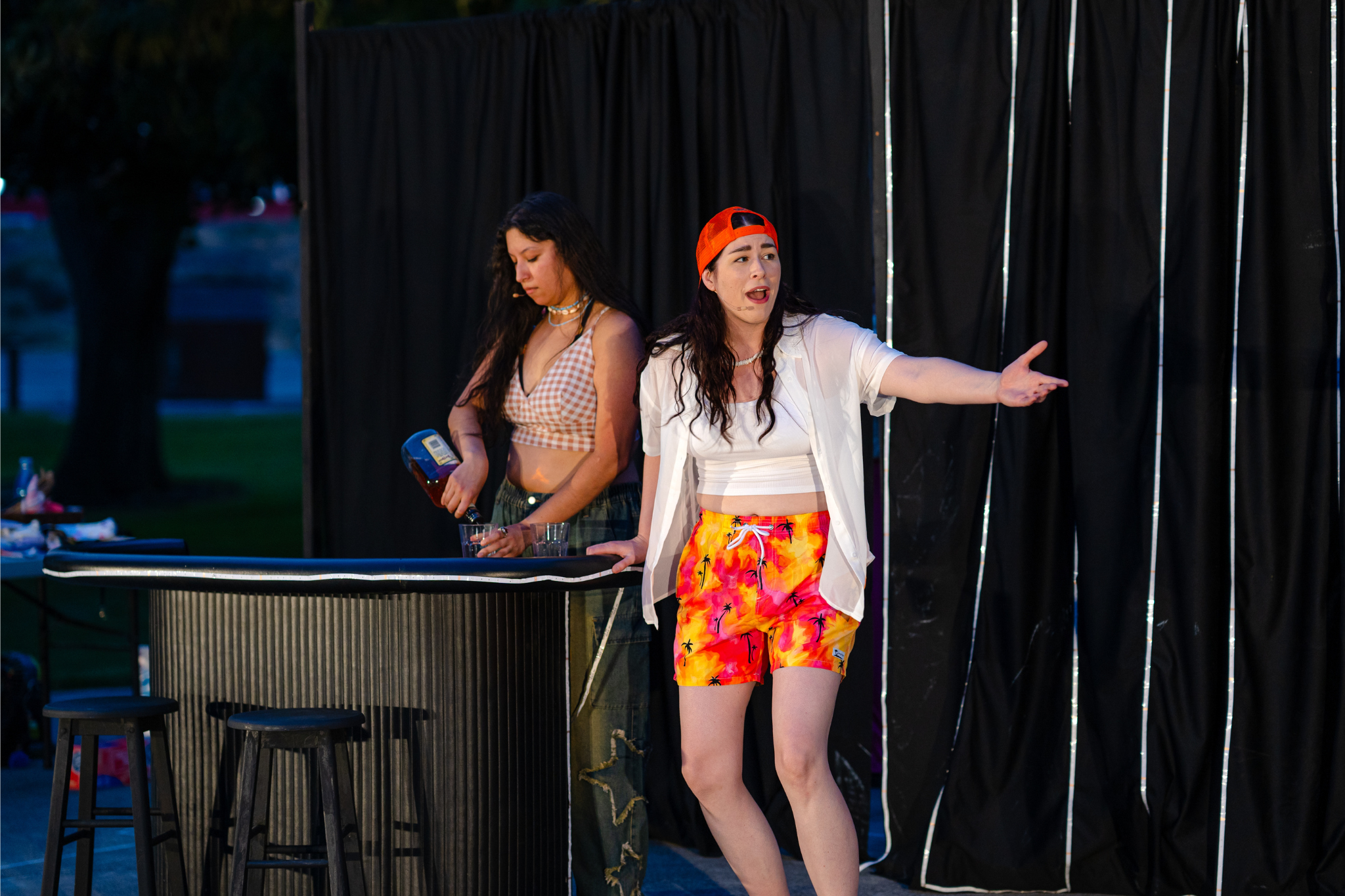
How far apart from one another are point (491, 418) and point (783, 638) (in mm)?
1088

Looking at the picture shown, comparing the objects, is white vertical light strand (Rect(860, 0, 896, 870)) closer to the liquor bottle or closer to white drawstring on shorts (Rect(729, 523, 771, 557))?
white drawstring on shorts (Rect(729, 523, 771, 557))

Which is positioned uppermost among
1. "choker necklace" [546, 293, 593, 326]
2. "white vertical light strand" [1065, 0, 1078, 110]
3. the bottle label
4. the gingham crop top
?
"white vertical light strand" [1065, 0, 1078, 110]

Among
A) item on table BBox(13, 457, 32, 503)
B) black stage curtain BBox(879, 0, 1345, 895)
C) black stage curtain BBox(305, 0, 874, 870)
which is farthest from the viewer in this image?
item on table BBox(13, 457, 32, 503)

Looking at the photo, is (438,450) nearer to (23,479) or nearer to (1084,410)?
(1084,410)

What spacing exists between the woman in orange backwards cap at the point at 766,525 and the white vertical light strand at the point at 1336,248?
131 cm

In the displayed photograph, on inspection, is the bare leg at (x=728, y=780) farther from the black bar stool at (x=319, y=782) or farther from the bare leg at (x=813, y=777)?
the black bar stool at (x=319, y=782)

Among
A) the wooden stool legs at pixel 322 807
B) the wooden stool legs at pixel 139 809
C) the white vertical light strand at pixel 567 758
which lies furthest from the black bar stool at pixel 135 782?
the white vertical light strand at pixel 567 758

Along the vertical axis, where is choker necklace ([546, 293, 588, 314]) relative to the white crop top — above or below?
above

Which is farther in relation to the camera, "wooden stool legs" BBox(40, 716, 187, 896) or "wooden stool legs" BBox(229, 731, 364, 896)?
"wooden stool legs" BBox(40, 716, 187, 896)

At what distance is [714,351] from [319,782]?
125 cm

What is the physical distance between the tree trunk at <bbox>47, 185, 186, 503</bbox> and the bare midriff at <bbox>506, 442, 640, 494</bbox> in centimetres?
1079

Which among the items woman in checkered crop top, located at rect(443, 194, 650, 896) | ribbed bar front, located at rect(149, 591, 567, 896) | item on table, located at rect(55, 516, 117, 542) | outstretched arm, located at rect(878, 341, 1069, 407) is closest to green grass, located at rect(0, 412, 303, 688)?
item on table, located at rect(55, 516, 117, 542)

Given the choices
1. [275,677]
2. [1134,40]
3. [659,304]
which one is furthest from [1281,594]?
[275,677]

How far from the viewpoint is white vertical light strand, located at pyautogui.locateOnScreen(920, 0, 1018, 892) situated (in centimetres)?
391
